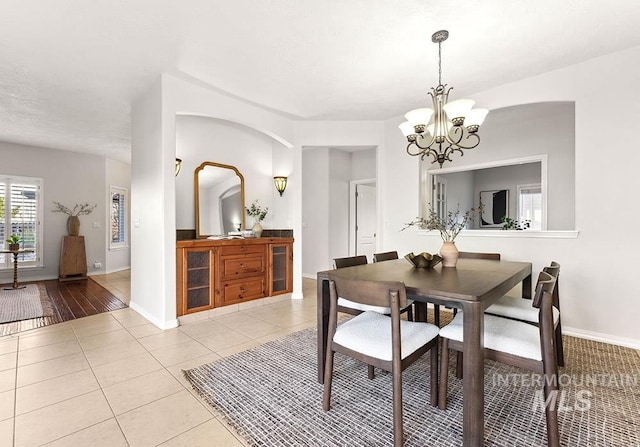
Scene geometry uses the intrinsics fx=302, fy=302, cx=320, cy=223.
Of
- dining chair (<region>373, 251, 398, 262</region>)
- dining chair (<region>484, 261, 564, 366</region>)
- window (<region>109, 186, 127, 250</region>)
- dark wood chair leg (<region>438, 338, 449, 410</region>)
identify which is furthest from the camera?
window (<region>109, 186, 127, 250</region>)

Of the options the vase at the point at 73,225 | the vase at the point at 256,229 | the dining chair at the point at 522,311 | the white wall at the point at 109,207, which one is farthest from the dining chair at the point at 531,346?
the white wall at the point at 109,207

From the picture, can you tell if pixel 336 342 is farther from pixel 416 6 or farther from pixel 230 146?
pixel 230 146

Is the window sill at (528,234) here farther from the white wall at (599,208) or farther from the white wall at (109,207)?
the white wall at (109,207)

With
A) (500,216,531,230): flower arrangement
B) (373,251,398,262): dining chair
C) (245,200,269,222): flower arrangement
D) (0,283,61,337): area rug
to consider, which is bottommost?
(0,283,61,337): area rug

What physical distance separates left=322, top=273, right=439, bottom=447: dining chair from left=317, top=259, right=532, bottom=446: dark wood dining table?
0.72 ft

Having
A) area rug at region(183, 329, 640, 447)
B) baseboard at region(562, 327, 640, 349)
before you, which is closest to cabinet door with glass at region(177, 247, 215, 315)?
area rug at region(183, 329, 640, 447)

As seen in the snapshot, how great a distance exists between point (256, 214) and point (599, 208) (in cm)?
388

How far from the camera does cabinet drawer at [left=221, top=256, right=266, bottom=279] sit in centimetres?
366

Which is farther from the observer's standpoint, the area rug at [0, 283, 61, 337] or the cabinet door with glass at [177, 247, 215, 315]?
the cabinet door with glass at [177, 247, 215, 315]

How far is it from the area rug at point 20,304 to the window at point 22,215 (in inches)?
36.8

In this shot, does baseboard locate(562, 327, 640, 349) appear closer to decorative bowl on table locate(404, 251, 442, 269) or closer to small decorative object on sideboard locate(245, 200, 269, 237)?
decorative bowl on table locate(404, 251, 442, 269)

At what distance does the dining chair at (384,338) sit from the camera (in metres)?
1.45

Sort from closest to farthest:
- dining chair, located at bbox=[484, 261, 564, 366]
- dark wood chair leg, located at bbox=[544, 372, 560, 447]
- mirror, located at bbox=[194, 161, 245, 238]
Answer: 1. dark wood chair leg, located at bbox=[544, 372, 560, 447]
2. dining chair, located at bbox=[484, 261, 564, 366]
3. mirror, located at bbox=[194, 161, 245, 238]

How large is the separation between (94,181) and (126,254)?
1817mm
